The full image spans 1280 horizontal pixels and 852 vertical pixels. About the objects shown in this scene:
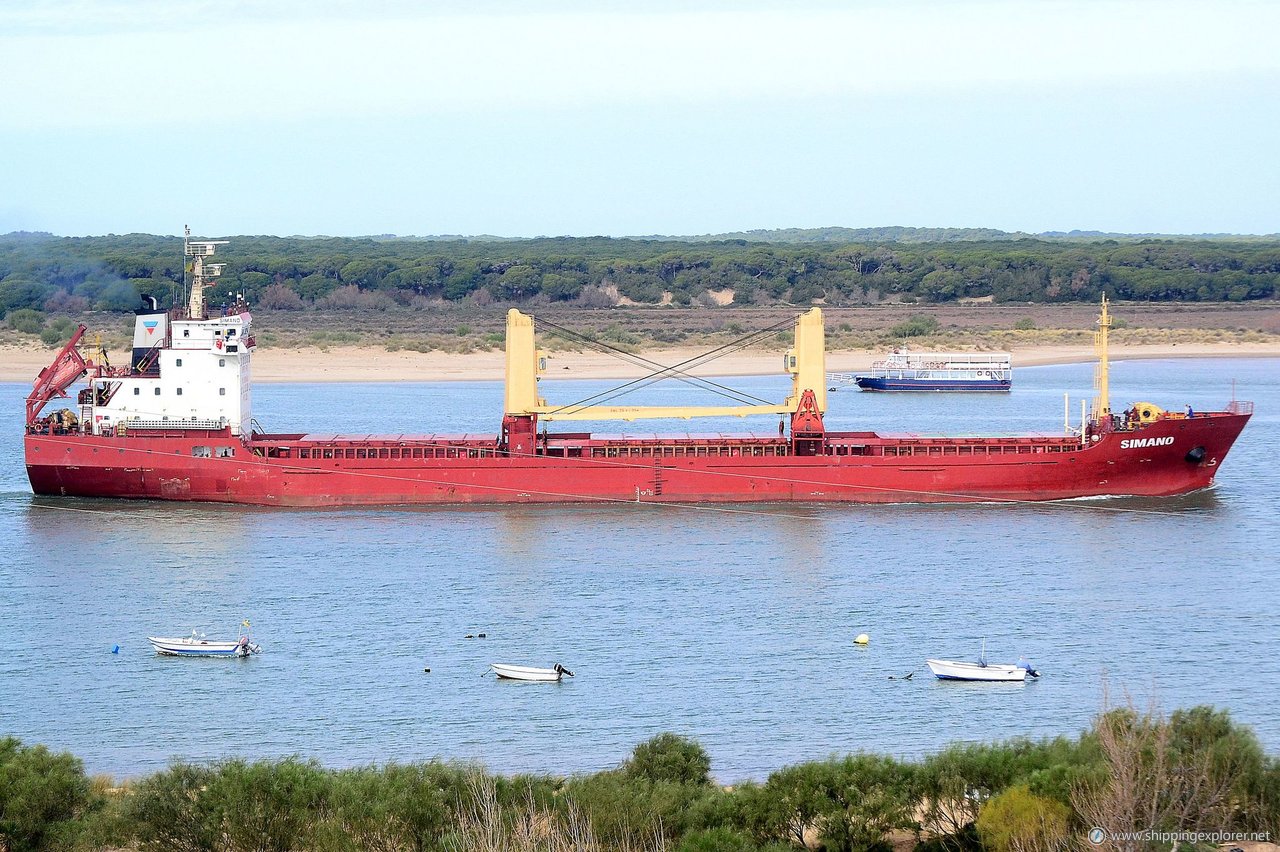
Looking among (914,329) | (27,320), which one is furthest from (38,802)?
(914,329)

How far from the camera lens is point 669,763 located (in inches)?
648

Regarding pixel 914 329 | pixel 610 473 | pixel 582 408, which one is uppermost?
pixel 914 329

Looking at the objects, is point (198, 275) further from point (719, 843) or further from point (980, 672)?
point (719, 843)

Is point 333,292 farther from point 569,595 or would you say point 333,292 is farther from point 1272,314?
point 569,595

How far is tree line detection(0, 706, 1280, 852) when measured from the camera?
13586 millimetres

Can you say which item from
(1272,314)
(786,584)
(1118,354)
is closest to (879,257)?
(1272,314)

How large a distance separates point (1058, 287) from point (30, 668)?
90173mm

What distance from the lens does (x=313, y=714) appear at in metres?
20.9

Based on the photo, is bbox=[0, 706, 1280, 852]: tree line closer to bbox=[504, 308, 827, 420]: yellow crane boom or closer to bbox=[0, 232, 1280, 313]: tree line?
bbox=[504, 308, 827, 420]: yellow crane boom

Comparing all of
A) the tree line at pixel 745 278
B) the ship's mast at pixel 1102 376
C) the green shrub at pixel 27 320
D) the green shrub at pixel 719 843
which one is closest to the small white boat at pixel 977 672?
the green shrub at pixel 719 843

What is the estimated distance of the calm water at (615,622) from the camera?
20.4 m

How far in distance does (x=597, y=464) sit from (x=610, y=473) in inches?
13.6

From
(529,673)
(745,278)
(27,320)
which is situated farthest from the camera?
(745,278)

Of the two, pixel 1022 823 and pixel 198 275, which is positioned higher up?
pixel 198 275
